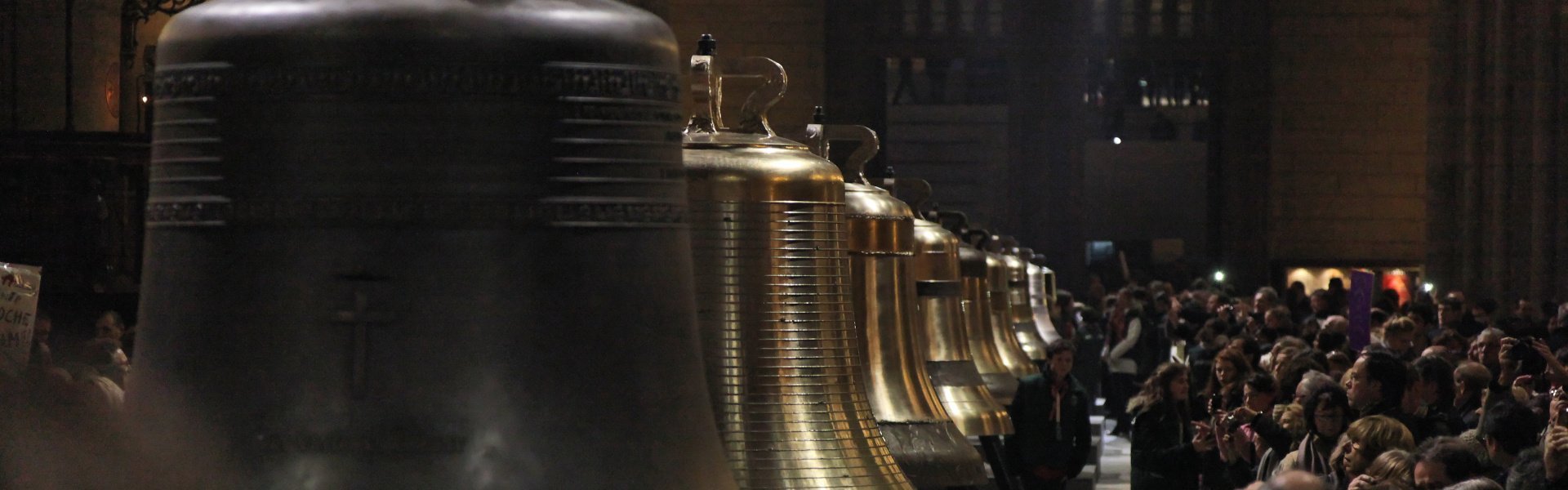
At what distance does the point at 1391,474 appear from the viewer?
577cm

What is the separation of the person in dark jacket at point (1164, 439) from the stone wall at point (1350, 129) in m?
24.5

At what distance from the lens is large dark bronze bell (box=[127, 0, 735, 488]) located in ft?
8.66

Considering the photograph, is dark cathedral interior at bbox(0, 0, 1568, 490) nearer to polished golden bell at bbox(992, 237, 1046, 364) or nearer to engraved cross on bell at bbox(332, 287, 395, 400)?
engraved cross on bell at bbox(332, 287, 395, 400)

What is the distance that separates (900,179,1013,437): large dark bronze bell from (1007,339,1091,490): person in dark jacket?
322 centimetres

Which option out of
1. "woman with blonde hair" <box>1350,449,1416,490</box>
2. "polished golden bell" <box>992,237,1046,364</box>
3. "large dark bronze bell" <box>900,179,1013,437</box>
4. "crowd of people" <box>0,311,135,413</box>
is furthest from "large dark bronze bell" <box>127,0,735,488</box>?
→ "polished golden bell" <box>992,237,1046,364</box>

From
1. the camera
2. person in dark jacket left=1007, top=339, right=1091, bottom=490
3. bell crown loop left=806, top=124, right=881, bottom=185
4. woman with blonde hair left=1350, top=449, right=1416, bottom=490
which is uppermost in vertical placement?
bell crown loop left=806, top=124, right=881, bottom=185

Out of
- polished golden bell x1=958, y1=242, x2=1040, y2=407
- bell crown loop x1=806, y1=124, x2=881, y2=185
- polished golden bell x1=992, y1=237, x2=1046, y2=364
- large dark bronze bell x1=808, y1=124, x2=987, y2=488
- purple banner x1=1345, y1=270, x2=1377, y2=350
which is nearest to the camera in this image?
bell crown loop x1=806, y1=124, x2=881, y2=185

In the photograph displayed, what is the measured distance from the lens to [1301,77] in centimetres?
3466

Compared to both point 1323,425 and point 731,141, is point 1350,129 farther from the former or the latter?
point 731,141

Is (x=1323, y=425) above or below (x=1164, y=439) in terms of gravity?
above

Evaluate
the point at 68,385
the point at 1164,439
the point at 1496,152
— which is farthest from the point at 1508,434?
the point at 1496,152

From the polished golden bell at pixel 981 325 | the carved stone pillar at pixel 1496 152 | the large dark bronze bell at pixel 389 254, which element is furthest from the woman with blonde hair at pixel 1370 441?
the carved stone pillar at pixel 1496 152

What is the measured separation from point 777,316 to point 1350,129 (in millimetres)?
31586

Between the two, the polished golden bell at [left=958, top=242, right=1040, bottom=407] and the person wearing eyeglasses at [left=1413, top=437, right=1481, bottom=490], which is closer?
the person wearing eyeglasses at [left=1413, top=437, right=1481, bottom=490]
